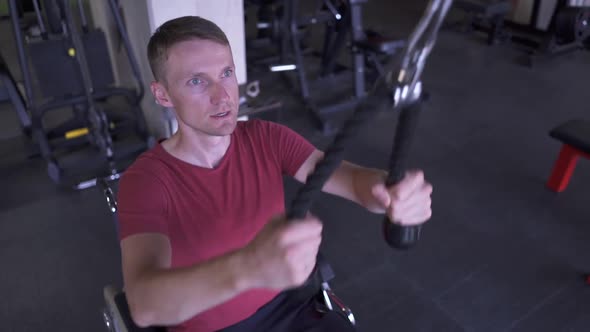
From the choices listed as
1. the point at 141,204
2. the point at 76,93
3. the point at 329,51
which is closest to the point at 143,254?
the point at 141,204

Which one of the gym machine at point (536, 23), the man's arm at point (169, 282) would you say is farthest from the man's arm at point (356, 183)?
the gym machine at point (536, 23)

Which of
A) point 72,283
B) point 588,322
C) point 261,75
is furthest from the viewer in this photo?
point 261,75

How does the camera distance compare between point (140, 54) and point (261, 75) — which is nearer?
point (140, 54)

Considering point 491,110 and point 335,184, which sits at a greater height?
point 335,184

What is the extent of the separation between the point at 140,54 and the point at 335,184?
6.68 feet

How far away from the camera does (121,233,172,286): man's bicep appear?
2.45 ft

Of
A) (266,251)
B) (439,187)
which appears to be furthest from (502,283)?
(266,251)

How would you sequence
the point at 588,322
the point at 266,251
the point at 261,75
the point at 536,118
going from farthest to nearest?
the point at 261,75 → the point at 536,118 → the point at 588,322 → the point at 266,251

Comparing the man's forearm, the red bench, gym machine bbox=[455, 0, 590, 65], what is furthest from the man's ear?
gym machine bbox=[455, 0, 590, 65]

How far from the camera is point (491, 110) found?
3.35 m

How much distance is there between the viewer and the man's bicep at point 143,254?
746mm

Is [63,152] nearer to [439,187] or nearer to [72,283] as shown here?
[72,283]

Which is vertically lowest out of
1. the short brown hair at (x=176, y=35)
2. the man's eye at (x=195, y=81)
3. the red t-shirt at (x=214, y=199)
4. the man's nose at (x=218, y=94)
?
the red t-shirt at (x=214, y=199)

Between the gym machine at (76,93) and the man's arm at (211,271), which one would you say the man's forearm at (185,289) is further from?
the gym machine at (76,93)
